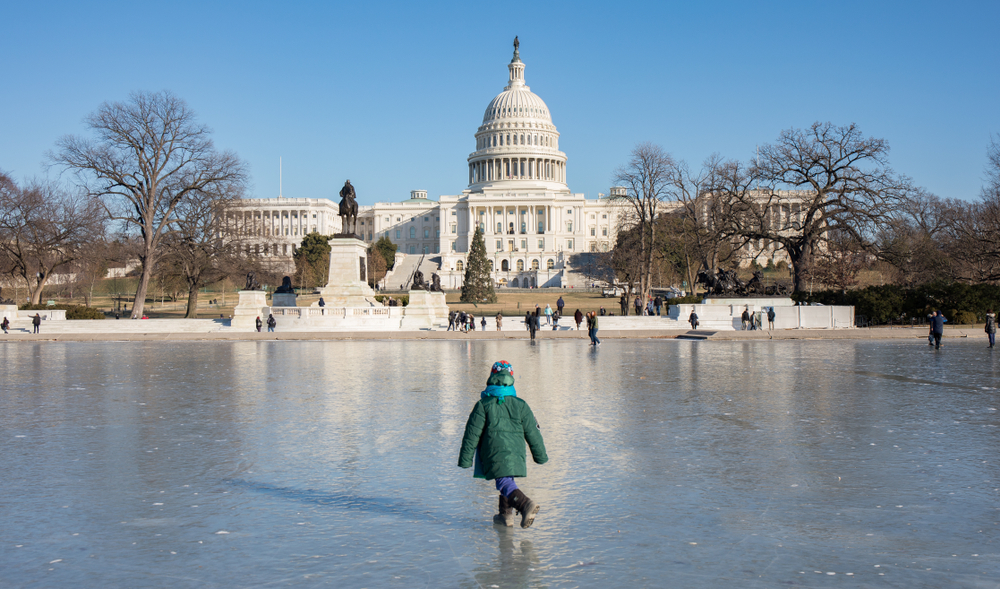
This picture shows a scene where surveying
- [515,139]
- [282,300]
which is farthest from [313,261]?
[515,139]

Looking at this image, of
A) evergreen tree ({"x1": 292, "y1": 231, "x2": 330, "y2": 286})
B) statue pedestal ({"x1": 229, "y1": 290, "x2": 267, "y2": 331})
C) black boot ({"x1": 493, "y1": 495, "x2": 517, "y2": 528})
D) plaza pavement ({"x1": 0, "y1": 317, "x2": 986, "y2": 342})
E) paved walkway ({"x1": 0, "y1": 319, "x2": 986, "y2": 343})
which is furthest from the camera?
Answer: evergreen tree ({"x1": 292, "y1": 231, "x2": 330, "y2": 286})

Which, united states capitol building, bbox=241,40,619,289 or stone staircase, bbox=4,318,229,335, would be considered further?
united states capitol building, bbox=241,40,619,289

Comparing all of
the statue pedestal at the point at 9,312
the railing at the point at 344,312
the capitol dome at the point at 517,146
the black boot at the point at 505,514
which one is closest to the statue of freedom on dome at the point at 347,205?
the railing at the point at 344,312

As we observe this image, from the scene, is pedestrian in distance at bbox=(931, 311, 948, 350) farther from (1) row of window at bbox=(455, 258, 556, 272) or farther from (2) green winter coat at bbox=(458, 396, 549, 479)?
(1) row of window at bbox=(455, 258, 556, 272)

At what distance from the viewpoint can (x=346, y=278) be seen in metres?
41.2

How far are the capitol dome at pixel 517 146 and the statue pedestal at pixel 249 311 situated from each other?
110 m

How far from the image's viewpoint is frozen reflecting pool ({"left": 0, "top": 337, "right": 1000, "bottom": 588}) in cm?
564

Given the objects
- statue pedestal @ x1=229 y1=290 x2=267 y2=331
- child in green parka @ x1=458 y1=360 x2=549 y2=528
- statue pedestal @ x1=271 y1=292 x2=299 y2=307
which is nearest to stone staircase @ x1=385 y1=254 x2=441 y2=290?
statue pedestal @ x1=271 y1=292 x2=299 y2=307

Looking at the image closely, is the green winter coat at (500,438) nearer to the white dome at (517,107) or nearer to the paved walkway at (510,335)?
the paved walkway at (510,335)

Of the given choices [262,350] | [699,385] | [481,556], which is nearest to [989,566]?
[481,556]

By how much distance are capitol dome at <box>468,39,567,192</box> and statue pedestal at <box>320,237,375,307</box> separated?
359 ft

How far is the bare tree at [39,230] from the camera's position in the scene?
1746 inches

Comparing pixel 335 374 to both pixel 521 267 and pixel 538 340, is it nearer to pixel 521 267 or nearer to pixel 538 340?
pixel 538 340

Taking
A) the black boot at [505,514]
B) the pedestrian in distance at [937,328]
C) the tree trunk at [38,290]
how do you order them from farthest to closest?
the tree trunk at [38,290] → the pedestrian in distance at [937,328] → the black boot at [505,514]
